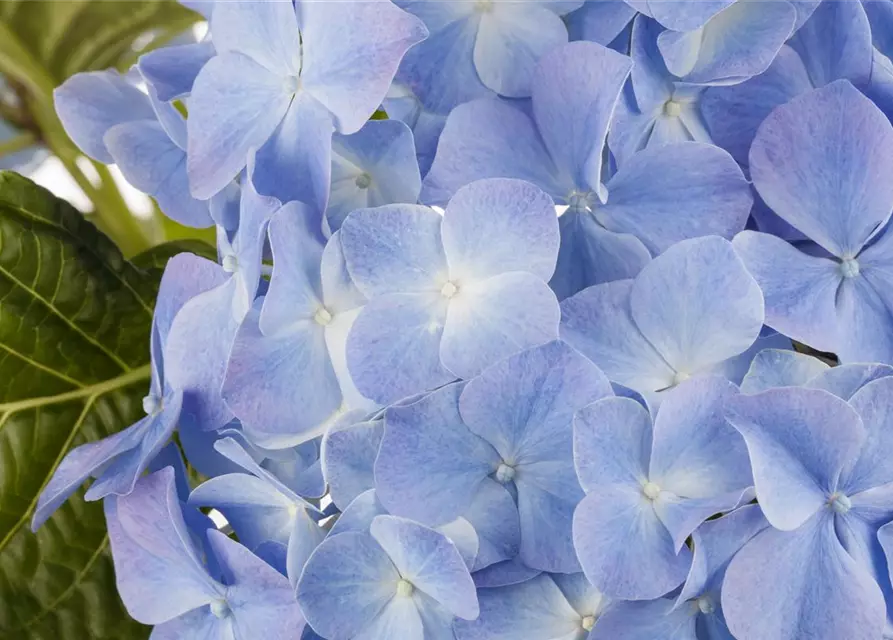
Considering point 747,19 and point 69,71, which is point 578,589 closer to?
point 747,19

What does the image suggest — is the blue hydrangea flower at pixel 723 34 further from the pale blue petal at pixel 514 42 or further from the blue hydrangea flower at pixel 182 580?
the blue hydrangea flower at pixel 182 580

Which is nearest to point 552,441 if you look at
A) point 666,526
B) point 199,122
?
point 666,526

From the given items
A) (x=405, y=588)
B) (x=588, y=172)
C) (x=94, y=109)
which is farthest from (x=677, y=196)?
(x=94, y=109)

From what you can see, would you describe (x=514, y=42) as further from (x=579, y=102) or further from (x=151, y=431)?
(x=151, y=431)

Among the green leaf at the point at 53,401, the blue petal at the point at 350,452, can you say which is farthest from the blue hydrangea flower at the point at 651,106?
the green leaf at the point at 53,401

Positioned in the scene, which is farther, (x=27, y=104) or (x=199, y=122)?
(x=27, y=104)

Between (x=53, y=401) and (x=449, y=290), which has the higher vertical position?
(x=449, y=290)

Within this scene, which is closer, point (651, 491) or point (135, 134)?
point (651, 491)
